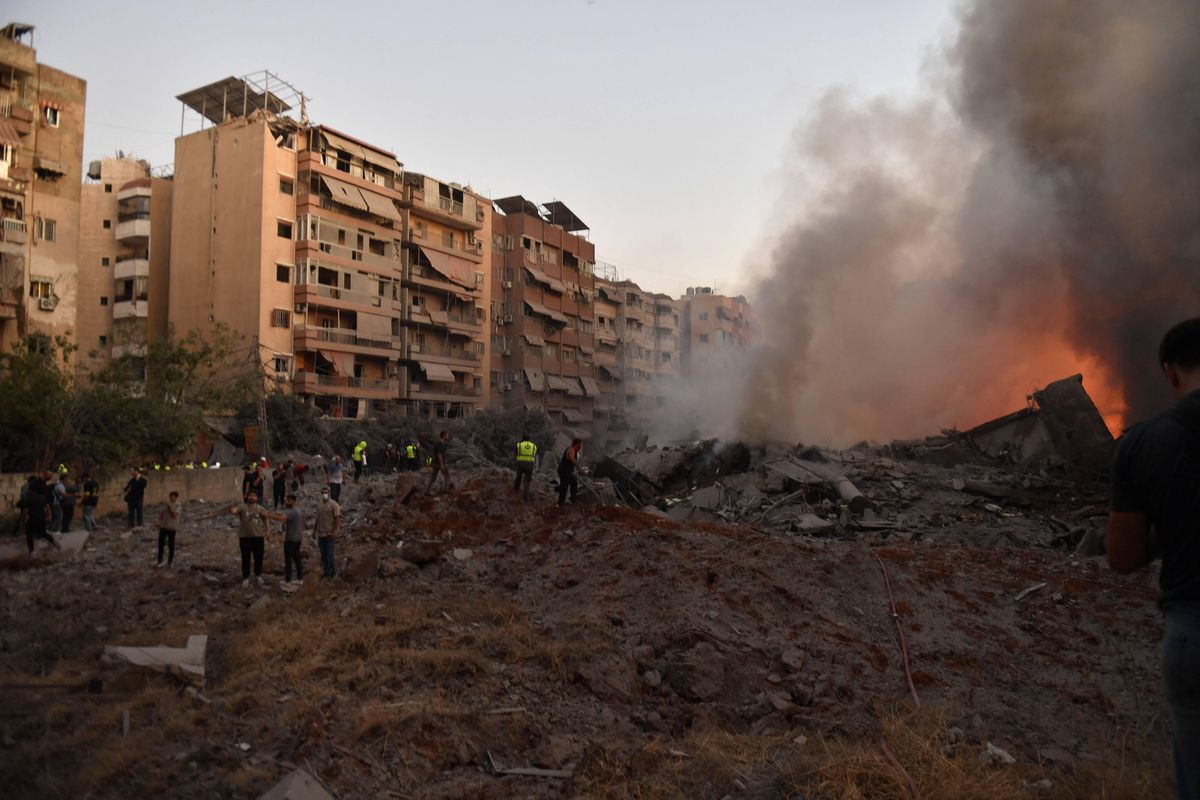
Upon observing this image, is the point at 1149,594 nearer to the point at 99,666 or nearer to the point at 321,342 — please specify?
the point at 99,666

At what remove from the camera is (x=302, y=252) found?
1453 inches

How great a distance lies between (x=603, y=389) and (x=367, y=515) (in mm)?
44525

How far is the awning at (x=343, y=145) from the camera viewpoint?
38312mm

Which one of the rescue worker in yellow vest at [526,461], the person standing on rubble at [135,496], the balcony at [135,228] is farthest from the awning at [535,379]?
the rescue worker in yellow vest at [526,461]

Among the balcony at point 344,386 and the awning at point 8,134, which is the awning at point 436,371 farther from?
the awning at point 8,134

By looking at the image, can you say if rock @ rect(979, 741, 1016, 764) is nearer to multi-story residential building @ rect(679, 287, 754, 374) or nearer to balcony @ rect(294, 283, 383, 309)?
balcony @ rect(294, 283, 383, 309)

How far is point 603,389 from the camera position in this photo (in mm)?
60188

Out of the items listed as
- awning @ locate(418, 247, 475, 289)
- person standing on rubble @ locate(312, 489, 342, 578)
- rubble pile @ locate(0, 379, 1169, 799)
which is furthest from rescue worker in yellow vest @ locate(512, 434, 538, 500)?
awning @ locate(418, 247, 475, 289)

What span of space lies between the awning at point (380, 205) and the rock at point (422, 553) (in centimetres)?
3163

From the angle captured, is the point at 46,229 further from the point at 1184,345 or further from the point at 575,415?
the point at 575,415

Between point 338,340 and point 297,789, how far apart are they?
3581 cm

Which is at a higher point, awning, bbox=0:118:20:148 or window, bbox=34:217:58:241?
awning, bbox=0:118:20:148

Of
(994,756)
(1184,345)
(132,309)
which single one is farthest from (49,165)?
(1184,345)

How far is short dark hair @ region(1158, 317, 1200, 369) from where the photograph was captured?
7.86ft
